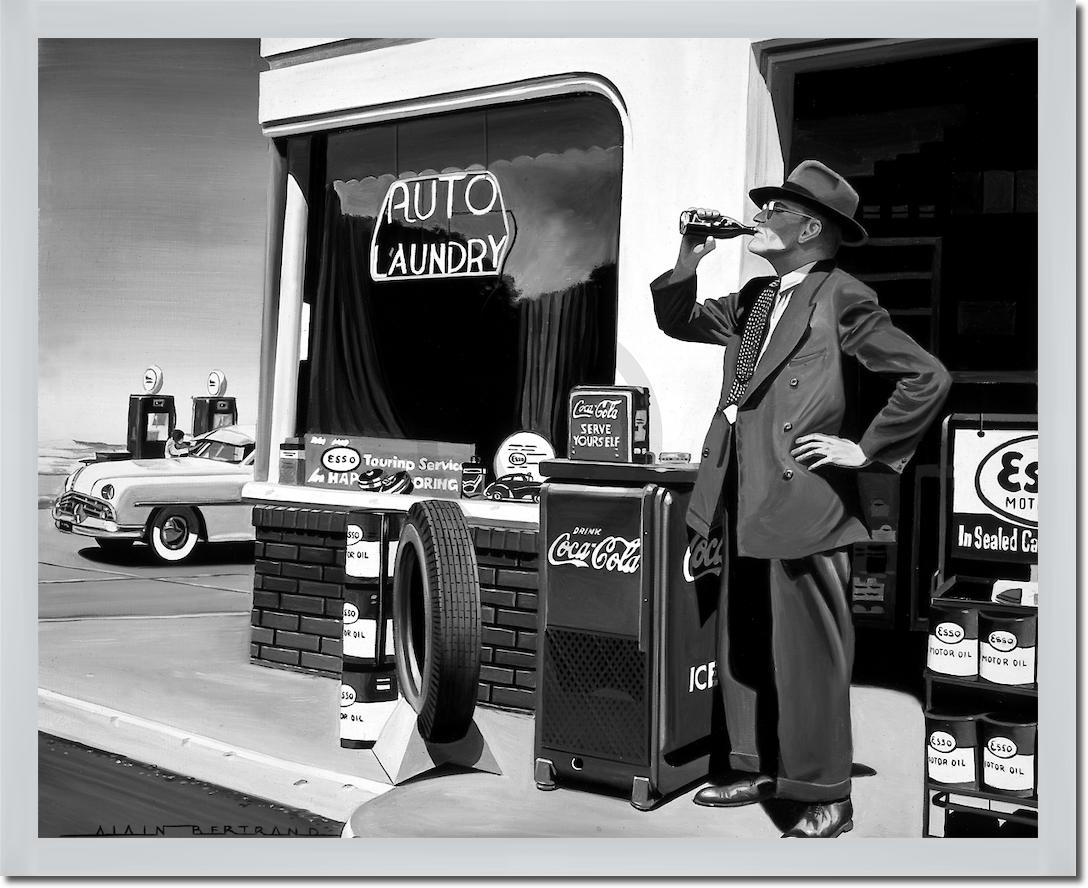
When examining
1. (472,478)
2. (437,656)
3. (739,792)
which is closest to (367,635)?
(437,656)

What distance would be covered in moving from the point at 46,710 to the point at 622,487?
264cm

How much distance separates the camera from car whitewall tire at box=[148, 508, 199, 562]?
467cm

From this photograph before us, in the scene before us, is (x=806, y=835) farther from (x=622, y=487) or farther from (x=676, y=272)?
(x=676, y=272)

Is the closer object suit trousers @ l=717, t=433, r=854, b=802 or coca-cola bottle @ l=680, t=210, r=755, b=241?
suit trousers @ l=717, t=433, r=854, b=802

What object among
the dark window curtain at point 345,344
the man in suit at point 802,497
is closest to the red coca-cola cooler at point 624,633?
the man in suit at point 802,497

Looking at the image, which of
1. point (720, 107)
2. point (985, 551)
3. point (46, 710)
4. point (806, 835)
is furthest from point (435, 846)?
point (720, 107)

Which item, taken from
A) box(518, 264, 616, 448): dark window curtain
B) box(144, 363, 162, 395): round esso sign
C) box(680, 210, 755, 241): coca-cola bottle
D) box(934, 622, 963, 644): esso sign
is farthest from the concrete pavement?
box(680, 210, 755, 241): coca-cola bottle

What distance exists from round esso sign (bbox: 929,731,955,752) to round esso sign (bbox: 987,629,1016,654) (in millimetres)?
338

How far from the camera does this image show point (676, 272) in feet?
12.3

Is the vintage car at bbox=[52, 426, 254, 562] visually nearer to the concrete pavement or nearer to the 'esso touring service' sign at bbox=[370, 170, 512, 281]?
the concrete pavement

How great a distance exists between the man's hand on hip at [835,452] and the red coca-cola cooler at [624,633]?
44cm

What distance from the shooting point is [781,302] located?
352 centimetres

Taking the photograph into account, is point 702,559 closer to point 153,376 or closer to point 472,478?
point 472,478

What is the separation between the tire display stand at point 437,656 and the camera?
142 inches
